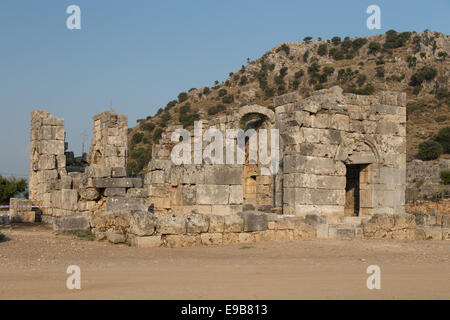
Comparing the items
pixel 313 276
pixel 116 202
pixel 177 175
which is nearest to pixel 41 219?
pixel 116 202

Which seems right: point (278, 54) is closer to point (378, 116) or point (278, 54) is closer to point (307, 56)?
point (307, 56)

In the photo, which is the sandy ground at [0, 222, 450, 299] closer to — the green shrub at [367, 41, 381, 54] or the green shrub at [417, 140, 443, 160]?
the green shrub at [417, 140, 443, 160]

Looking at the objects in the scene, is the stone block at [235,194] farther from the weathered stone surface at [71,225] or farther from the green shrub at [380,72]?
the green shrub at [380,72]

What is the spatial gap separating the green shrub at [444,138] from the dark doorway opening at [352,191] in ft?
83.9

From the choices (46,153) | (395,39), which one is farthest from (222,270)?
(395,39)

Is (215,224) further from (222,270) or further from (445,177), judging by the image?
(445,177)

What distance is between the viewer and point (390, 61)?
53.5m

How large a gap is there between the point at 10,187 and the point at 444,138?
33150 mm

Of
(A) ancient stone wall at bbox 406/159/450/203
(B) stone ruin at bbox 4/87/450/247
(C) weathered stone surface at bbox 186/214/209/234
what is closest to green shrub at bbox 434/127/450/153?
(A) ancient stone wall at bbox 406/159/450/203

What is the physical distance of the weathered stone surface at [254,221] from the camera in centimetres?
936

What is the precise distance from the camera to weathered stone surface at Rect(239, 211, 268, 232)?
9.36 metres

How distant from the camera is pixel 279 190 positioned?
15141mm

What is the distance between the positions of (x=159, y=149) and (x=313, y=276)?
44.1ft

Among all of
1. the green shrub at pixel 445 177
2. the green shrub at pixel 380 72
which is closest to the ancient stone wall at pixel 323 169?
the green shrub at pixel 445 177
